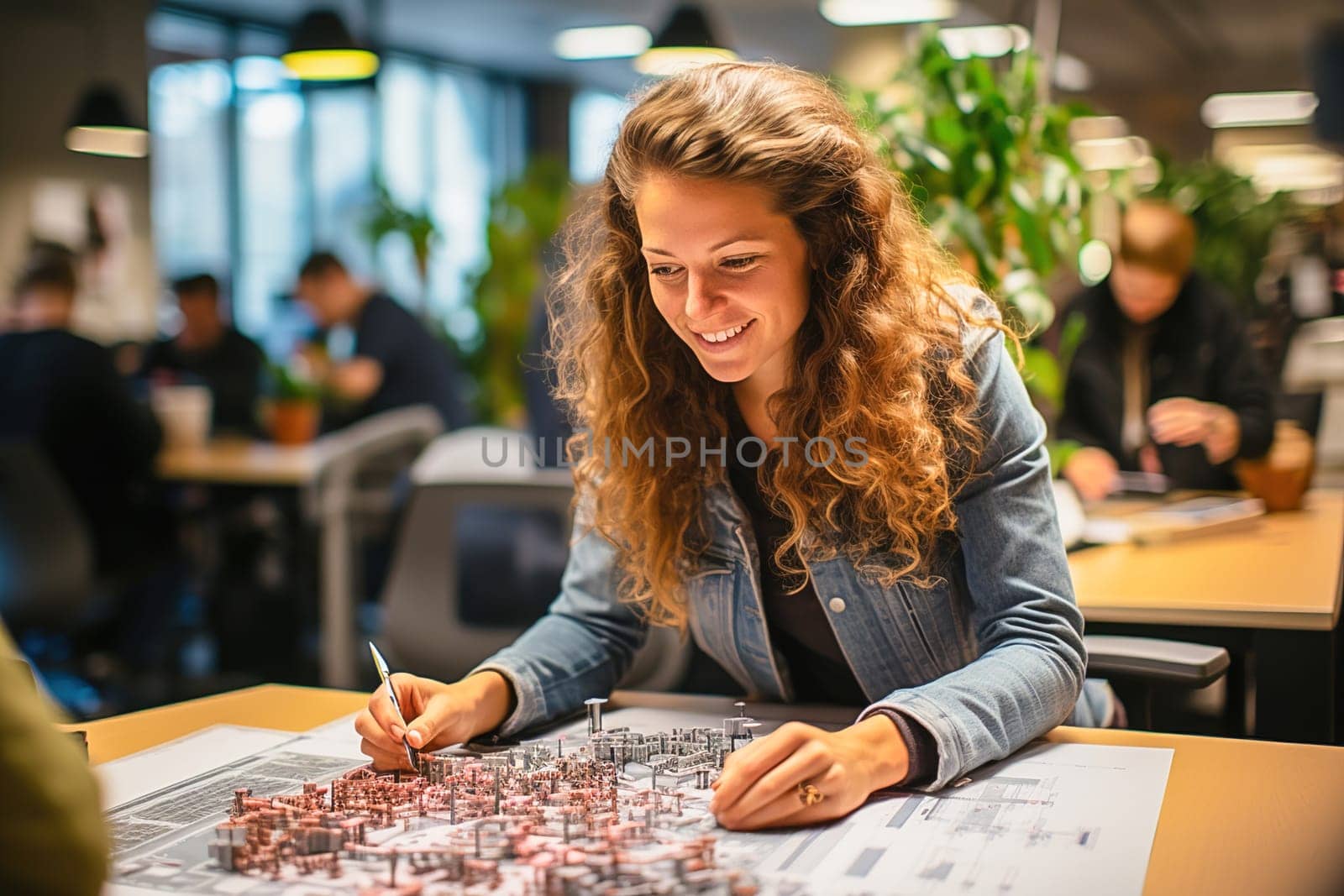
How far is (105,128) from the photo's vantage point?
6574 mm

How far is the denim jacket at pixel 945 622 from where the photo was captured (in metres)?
1.25

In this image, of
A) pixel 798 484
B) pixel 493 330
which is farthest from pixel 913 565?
pixel 493 330

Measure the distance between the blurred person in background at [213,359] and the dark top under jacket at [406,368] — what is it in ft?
3.13

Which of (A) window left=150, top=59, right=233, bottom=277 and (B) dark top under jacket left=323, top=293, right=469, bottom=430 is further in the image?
(A) window left=150, top=59, right=233, bottom=277

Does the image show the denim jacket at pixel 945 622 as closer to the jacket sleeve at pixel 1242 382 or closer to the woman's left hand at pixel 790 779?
the woman's left hand at pixel 790 779

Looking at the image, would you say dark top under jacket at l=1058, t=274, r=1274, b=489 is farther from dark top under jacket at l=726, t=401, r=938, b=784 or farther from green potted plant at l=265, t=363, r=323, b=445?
green potted plant at l=265, t=363, r=323, b=445

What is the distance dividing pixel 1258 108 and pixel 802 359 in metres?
8.03

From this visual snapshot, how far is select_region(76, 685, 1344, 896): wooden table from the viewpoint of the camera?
0.96m

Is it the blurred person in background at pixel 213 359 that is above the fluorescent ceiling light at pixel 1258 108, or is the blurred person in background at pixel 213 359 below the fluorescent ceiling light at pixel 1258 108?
below

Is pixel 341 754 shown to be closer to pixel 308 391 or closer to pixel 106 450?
pixel 106 450

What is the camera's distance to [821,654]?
1549mm

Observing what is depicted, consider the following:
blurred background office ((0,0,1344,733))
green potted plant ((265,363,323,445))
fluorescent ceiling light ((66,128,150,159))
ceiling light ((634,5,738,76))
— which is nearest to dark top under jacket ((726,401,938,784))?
blurred background office ((0,0,1344,733))

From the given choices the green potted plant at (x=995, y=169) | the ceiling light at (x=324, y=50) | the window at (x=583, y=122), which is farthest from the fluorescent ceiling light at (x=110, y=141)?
the green potted plant at (x=995, y=169)

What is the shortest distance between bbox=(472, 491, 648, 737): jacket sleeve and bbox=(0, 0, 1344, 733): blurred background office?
0.51 meters
